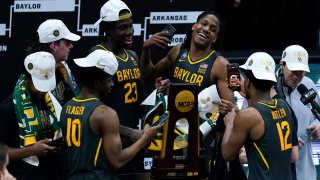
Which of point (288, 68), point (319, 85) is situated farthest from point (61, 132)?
point (319, 85)

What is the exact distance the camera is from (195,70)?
9.65m

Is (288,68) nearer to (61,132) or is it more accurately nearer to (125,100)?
(125,100)

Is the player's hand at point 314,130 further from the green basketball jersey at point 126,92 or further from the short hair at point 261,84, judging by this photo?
the short hair at point 261,84

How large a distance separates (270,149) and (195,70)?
155 centimetres

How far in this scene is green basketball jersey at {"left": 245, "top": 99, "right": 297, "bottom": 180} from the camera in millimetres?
8312

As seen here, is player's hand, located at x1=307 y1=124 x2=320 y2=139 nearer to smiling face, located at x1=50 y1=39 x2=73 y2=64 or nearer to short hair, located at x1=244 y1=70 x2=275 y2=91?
short hair, located at x1=244 y1=70 x2=275 y2=91

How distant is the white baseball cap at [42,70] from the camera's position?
8.91m

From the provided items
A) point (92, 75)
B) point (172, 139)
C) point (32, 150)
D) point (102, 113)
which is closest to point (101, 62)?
point (92, 75)

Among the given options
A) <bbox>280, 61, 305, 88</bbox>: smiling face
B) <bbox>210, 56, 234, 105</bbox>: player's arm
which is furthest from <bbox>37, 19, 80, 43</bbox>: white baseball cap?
<bbox>280, 61, 305, 88</bbox>: smiling face

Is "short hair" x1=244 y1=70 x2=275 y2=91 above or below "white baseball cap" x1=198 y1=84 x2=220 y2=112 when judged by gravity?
above

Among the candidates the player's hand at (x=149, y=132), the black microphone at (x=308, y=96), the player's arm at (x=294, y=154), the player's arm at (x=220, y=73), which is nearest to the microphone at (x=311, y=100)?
the black microphone at (x=308, y=96)

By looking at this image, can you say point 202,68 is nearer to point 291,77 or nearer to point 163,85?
point 163,85

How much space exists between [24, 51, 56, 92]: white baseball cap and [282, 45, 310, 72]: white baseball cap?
7.21 ft

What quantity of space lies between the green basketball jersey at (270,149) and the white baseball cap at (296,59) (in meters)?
1.65
